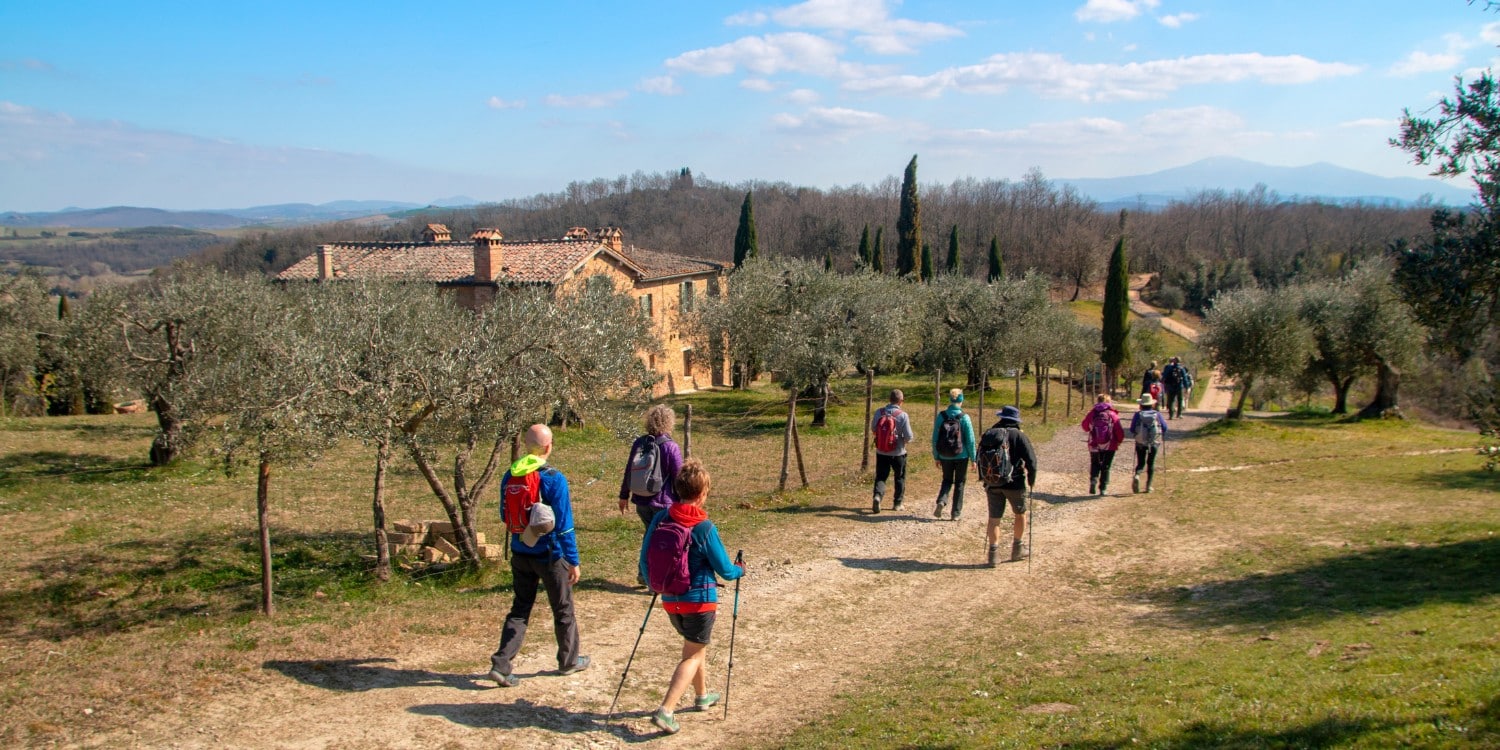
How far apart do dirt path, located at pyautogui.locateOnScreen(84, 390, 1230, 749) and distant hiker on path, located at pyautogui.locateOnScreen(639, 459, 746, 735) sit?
2.75 feet

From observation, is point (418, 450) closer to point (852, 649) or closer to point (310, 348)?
point (310, 348)

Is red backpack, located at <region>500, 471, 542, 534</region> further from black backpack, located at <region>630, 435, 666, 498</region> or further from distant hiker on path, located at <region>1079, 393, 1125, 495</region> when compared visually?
distant hiker on path, located at <region>1079, 393, 1125, 495</region>

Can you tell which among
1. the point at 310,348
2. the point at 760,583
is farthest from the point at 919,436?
the point at 310,348

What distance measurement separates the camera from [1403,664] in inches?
253

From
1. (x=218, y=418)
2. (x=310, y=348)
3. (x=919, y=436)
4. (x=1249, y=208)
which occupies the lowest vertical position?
(x=919, y=436)

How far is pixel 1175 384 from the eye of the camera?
2625 cm

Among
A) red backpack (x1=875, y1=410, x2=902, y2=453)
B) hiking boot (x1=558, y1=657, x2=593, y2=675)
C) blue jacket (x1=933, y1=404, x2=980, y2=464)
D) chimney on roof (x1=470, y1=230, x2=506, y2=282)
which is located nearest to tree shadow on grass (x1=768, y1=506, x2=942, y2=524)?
red backpack (x1=875, y1=410, x2=902, y2=453)

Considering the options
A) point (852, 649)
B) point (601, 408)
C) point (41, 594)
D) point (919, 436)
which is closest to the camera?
point (852, 649)

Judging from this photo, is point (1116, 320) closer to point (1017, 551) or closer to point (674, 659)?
point (1017, 551)

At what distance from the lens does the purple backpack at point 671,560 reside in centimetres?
582

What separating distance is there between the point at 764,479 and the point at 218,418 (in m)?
9.26

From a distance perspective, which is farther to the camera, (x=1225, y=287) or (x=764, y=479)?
(x=1225, y=287)

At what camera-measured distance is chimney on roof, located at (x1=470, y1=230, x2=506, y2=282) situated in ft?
110

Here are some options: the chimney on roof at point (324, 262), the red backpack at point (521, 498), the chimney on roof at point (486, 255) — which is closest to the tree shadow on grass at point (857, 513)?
the red backpack at point (521, 498)
